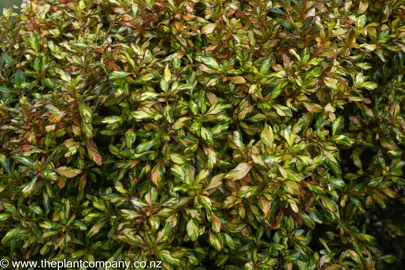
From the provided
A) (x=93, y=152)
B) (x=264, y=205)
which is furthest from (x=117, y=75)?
(x=264, y=205)

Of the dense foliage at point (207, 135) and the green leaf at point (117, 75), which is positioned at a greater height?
the green leaf at point (117, 75)

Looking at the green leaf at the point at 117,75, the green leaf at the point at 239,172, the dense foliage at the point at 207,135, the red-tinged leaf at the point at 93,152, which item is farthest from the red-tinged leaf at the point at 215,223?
the green leaf at the point at 117,75

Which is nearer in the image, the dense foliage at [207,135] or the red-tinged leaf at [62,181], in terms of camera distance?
the dense foliage at [207,135]

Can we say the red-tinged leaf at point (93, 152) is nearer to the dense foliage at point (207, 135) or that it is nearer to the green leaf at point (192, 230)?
the dense foliage at point (207, 135)

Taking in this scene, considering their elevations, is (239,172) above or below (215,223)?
above

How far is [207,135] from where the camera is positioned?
2004 millimetres

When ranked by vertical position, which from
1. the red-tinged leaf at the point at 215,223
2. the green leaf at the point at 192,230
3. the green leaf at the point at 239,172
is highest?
the green leaf at the point at 239,172

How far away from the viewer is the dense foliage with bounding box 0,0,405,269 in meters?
2.04

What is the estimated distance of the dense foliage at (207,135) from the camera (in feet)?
6.68

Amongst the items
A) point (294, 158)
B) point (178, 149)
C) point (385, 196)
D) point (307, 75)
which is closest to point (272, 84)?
point (307, 75)

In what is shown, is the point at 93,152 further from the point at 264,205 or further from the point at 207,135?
the point at 264,205

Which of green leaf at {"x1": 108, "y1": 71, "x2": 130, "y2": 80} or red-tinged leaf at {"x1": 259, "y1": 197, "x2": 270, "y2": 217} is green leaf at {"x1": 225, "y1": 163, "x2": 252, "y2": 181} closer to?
red-tinged leaf at {"x1": 259, "y1": 197, "x2": 270, "y2": 217}

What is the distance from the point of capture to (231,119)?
2.15 meters

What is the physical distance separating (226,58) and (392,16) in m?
1.02
